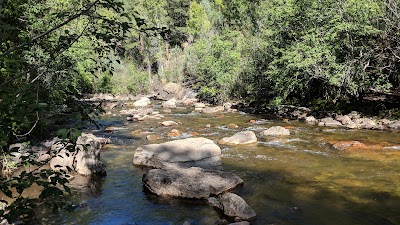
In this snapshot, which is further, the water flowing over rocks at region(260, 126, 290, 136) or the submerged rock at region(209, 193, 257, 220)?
the water flowing over rocks at region(260, 126, 290, 136)

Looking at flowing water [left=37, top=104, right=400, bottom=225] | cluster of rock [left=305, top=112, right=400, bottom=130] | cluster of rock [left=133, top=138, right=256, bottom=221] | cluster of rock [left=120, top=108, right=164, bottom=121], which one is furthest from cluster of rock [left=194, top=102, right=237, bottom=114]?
cluster of rock [left=133, top=138, right=256, bottom=221]

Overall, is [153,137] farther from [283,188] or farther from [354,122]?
[354,122]

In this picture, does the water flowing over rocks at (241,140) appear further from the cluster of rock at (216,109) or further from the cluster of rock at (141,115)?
the cluster of rock at (216,109)

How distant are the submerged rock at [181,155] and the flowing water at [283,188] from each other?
49cm

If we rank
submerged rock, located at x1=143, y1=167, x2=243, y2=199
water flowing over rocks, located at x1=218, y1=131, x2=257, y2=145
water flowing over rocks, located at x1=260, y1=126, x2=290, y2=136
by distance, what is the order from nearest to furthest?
submerged rock, located at x1=143, y1=167, x2=243, y2=199, water flowing over rocks, located at x1=218, y1=131, x2=257, y2=145, water flowing over rocks, located at x1=260, y1=126, x2=290, y2=136

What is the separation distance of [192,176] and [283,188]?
102 inches

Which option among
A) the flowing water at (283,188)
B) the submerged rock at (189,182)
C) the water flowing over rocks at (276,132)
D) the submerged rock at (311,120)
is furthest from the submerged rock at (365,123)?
the submerged rock at (189,182)

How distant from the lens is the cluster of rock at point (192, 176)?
317 inches

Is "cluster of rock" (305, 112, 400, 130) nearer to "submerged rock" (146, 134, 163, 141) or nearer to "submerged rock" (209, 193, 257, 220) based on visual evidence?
"submerged rock" (146, 134, 163, 141)

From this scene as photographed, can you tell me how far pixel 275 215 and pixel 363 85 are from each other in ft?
46.4

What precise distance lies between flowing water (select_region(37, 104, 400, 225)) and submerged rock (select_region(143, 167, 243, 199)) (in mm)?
229

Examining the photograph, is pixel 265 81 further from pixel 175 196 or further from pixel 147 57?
pixel 147 57

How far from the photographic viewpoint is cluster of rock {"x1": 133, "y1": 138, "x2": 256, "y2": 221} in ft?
26.5

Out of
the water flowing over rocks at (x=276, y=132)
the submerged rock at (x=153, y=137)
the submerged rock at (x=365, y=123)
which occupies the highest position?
the submerged rock at (x=365, y=123)
